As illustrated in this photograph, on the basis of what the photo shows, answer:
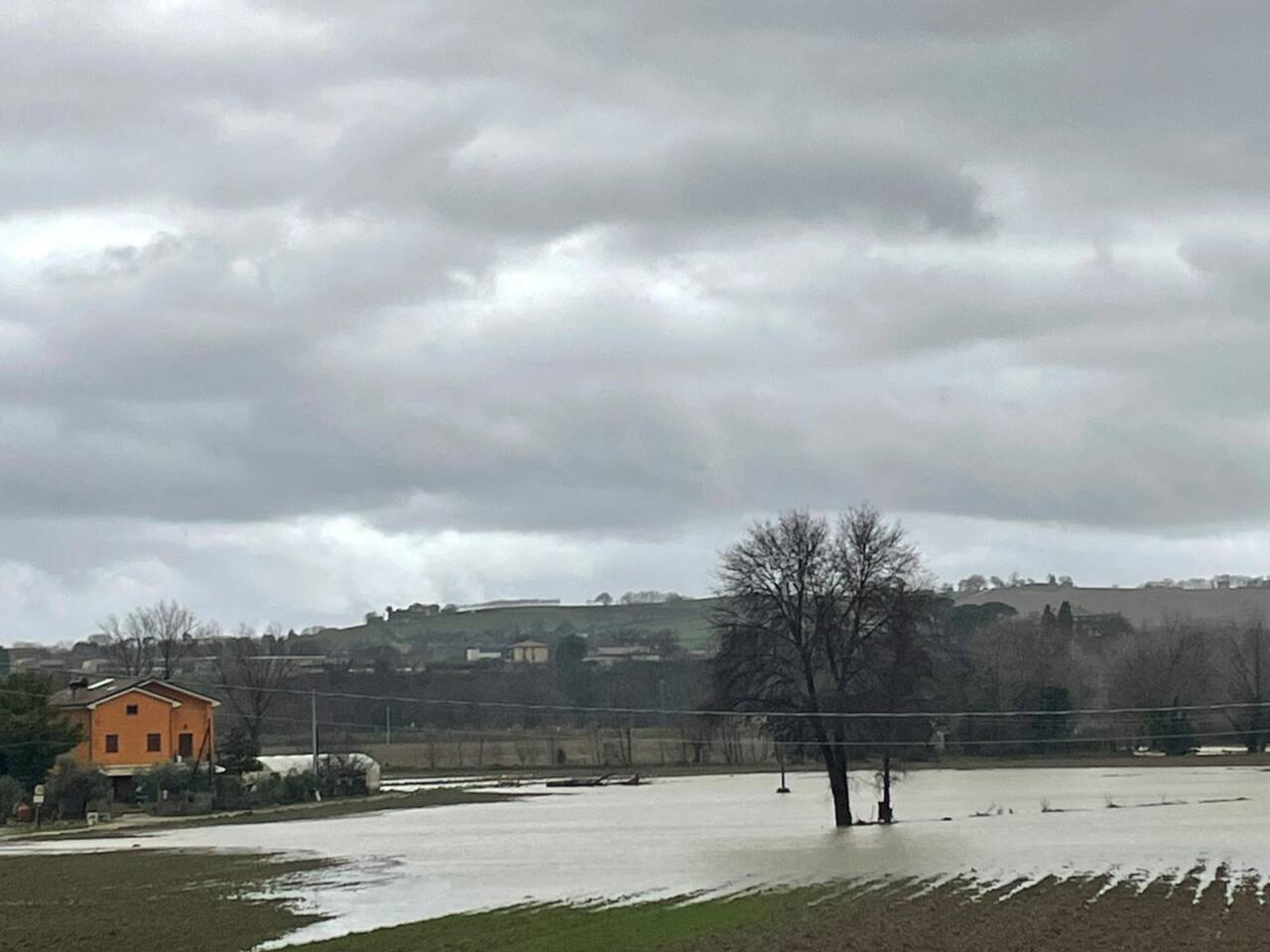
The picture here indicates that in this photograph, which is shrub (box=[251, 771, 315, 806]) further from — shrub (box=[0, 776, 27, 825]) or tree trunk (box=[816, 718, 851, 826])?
tree trunk (box=[816, 718, 851, 826])

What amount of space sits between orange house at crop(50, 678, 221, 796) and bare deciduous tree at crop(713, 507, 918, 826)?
38.9m

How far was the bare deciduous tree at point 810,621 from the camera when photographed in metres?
66.1

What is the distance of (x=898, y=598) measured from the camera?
66.6m

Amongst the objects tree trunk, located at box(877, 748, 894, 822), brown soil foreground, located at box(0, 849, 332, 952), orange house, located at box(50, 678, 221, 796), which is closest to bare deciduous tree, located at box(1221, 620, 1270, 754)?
tree trunk, located at box(877, 748, 894, 822)

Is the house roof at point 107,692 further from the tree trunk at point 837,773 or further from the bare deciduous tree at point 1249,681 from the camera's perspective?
the bare deciduous tree at point 1249,681

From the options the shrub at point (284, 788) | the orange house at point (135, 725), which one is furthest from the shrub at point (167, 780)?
the shrub at point (284, 788)

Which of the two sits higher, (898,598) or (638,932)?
(898,598)

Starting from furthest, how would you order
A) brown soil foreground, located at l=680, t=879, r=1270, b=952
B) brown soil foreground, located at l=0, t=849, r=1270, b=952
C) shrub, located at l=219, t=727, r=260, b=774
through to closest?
shrub, located at l=219, t=727, r=260, b=774
brown soil foreground, located at l=0, t=849, r=1270, b=952
brown soil foreground, located at l=680, t=879, r=1270, b=952

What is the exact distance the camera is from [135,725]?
97875 mm

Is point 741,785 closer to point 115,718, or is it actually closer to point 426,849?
point 115,718

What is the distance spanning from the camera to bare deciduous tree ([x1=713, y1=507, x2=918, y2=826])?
66062 mm

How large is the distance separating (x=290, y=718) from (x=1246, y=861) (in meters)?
107

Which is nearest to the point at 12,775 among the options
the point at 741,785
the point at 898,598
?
the point at 741,785

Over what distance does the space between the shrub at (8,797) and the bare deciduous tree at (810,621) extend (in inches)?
1384
